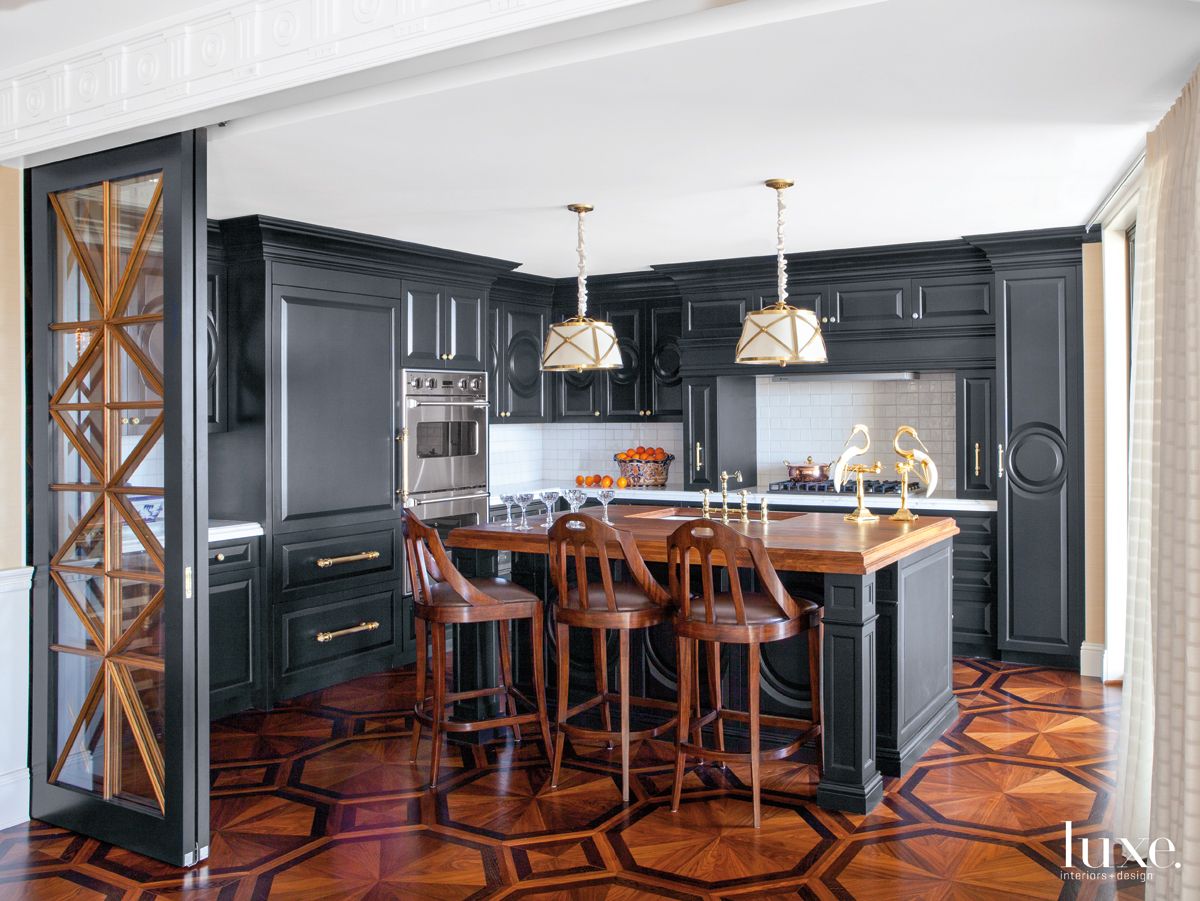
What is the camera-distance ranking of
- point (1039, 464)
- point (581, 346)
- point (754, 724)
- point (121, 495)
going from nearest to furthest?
1. point (121, 495)
2. point (754, 724)
3. point (581, 346)
4. point (1039, 464)

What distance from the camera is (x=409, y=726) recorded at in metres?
4.76

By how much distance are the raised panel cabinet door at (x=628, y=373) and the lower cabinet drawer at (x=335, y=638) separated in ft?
7.72

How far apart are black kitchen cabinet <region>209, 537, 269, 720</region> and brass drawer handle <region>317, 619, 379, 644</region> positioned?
0.37m

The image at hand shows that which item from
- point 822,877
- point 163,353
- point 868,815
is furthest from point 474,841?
point 163,353

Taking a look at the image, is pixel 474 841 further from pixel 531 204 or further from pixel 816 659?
pixel 531 204

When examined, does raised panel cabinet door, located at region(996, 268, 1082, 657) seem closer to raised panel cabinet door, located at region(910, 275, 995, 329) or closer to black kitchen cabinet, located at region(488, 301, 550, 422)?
raised panel cabinet door, located at region(910, 275, 995, 329)

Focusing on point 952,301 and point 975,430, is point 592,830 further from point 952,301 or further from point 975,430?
point 952,301

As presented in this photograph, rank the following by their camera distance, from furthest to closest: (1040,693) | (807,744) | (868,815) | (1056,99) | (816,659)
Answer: (1040,693), (807,744), (816,659), (868,815), (1056,99)

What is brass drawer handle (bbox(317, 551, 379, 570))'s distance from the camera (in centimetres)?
545

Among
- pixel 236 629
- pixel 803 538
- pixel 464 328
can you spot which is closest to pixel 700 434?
pixel 464 328

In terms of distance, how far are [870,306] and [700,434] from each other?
4.62 feet

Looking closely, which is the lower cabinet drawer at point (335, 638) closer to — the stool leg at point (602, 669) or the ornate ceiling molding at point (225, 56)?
the stool leg at point (602, 669)

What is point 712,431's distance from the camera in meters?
6.88

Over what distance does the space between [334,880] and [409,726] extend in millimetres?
1613
